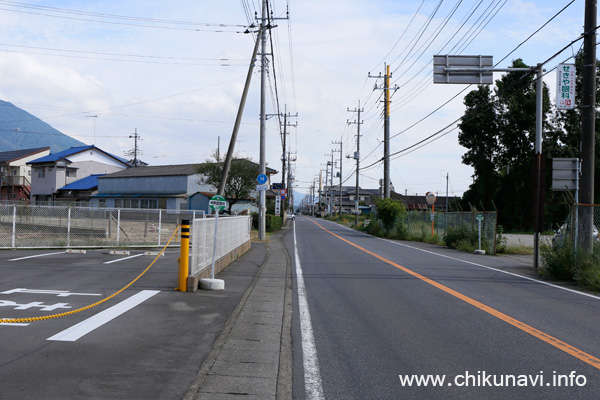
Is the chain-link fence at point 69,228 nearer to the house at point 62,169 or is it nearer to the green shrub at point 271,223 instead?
the green shrub at point 271,223

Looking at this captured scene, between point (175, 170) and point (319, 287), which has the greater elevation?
point (175, 170)

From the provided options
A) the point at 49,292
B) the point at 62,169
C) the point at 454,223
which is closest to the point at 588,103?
the point at 454,223

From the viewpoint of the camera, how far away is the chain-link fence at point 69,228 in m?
19.0

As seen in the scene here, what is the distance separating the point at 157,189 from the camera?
5503cm

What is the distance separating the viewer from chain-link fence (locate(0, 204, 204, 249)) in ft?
62.4

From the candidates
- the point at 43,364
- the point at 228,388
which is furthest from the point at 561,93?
the point at 43,364

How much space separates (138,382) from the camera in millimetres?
4551

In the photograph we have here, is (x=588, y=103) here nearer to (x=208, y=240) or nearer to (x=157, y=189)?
(x=208, y=240)

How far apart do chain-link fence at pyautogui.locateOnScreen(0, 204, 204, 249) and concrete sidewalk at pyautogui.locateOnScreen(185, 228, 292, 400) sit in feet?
42.5

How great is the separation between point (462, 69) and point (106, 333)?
14.0 meters

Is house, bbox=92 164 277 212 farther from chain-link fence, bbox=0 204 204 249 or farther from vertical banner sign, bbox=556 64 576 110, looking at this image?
vertical banner sign, bbox=556 64 576 110

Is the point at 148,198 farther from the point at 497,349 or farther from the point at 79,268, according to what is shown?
the point at 497,349

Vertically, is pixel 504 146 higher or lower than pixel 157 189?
higher

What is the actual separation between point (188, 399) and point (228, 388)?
0.45 meters
